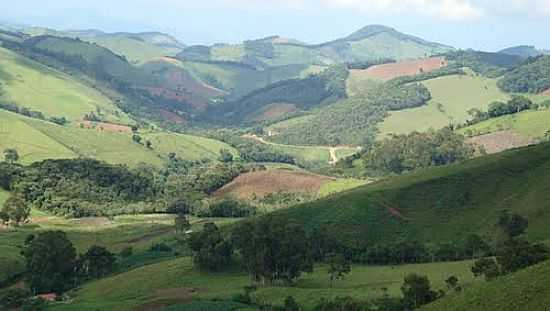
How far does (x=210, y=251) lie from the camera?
342 feet

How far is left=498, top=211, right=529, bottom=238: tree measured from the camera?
360 ft

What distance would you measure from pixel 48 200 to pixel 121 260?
63839 mm

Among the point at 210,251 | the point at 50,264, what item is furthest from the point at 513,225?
the point at 50,264

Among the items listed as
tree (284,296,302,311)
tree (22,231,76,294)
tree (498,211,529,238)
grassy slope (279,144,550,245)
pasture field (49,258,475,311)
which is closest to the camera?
tree (284,296,302,311)

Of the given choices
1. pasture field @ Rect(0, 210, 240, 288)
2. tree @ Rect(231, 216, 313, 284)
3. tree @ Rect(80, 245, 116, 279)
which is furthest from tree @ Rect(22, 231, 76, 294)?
tree @ Rect(231, 216, 313, 284)

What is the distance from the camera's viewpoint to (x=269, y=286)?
305 feet

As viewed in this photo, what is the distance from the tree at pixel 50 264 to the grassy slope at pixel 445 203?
4576 centimetres

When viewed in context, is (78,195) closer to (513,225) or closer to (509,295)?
(513,225)

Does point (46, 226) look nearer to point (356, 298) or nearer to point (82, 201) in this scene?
point (82, 201)

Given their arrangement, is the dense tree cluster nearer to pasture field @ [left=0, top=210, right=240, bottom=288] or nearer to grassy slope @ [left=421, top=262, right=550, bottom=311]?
pasture field @ [left=0, top=210, right=240, bottom=288]

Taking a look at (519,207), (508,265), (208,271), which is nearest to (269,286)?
(208,271)

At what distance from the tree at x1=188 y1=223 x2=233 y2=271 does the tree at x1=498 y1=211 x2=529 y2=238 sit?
46626mm

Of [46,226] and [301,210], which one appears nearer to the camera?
[301,210]

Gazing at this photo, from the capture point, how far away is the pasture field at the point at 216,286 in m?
84.4
